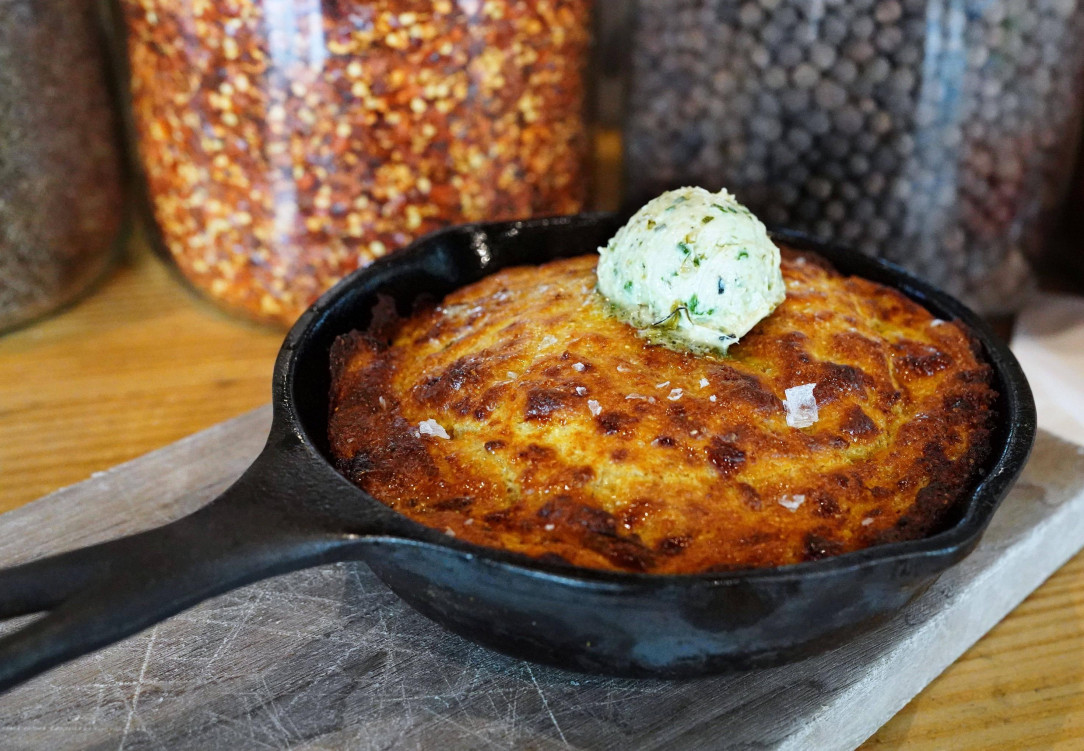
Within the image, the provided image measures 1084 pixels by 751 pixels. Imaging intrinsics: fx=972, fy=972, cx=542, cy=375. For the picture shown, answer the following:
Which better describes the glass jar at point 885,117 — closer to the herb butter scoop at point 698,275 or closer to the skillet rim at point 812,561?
the skillet rim at point 812,561

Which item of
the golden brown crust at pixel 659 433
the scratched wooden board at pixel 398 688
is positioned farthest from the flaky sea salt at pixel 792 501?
the scratched wooden board at pixel 398 688

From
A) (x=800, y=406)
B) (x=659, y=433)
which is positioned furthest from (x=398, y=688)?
(x=800, y=406)

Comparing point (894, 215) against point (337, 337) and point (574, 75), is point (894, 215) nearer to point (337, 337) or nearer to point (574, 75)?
point (574, 75)

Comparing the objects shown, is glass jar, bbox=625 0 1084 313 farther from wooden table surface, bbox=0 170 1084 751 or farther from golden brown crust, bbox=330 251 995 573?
wooden table surface, bbox=0 170 1084 751

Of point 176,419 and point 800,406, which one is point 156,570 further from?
point 176,419

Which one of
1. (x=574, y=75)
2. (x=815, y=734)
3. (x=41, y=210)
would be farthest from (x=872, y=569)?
(x=41, y=210)
